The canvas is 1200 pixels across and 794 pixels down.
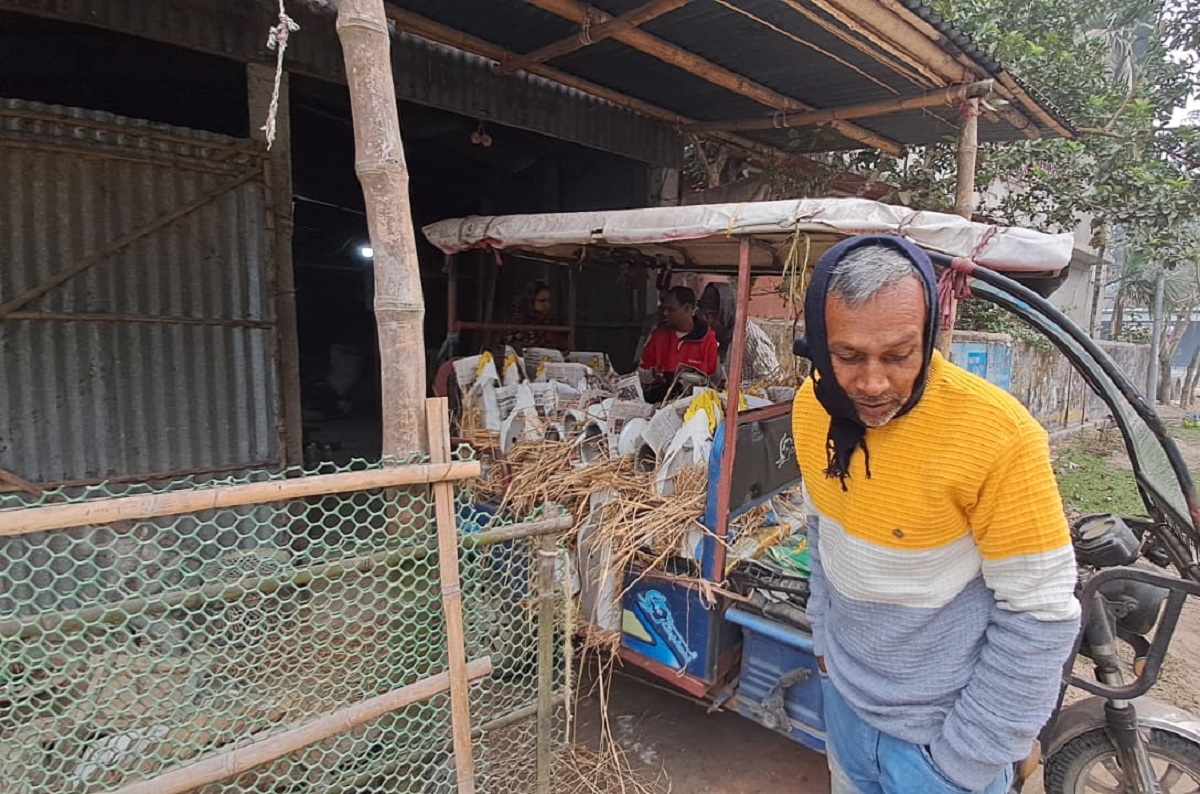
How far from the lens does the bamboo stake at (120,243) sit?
11.1 feet

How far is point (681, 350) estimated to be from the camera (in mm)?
5258

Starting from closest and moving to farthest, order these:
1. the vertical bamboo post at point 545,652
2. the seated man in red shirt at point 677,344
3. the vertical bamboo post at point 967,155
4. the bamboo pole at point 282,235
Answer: the vertical bamboo post at point 545,652 → the bamboo pole at point 282,235 → the vertical bamboo post at point 967,155 → the seated man in red shirt at point 677,344

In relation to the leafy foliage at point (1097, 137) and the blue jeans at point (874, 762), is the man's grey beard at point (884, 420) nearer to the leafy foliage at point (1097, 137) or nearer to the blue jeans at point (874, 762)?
the blue jeans at point (874, 762)

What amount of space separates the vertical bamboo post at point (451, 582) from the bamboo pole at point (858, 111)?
5.04m

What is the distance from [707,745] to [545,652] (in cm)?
146

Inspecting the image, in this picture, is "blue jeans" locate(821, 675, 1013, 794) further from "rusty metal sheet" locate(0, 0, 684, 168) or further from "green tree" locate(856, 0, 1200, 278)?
"green tree" locate(856, 0, 1200, 278)

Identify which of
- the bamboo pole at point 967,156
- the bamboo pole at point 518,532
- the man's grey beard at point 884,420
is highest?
the bamboo pole at point 967,156

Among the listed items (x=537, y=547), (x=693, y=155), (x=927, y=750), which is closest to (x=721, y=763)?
(x=537, y=547)

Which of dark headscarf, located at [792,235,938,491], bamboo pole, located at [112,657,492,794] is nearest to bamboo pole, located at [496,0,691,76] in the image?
dark headscarf, located at [792,235,938,491]

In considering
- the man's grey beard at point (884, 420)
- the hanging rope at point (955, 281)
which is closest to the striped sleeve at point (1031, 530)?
the man's grey beard at point (884, 420)

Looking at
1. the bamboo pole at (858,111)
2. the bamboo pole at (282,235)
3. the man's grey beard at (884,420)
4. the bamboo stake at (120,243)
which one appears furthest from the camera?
the bamboo pole at (858,111)

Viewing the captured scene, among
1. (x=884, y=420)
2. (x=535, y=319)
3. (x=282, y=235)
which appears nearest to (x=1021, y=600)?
(x=884, y=420)

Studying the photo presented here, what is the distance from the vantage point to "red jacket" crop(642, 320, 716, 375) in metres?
5.13

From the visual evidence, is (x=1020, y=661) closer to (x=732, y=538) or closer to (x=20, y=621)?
(x=732, y=538)
